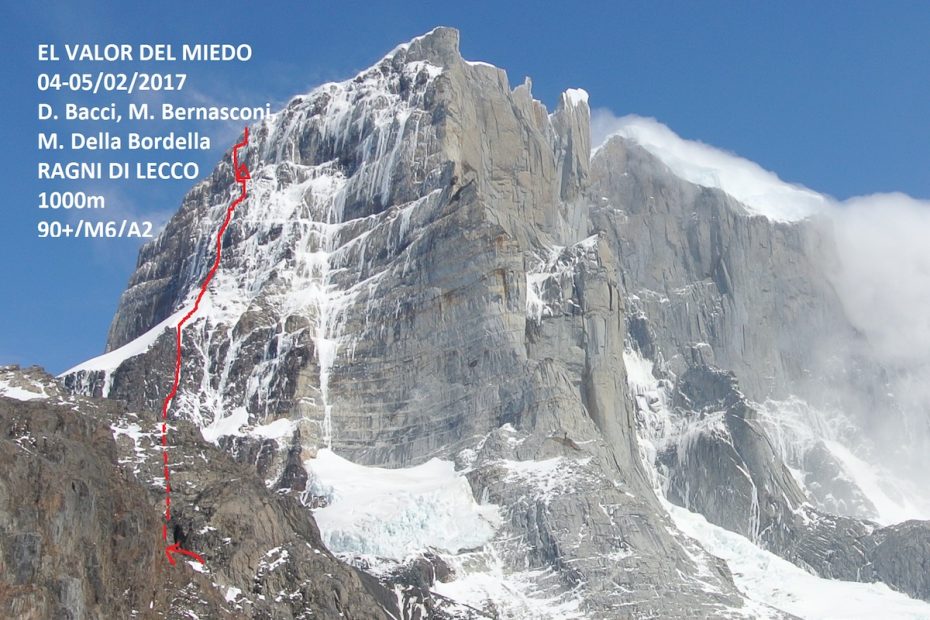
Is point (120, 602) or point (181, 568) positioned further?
point (181, 568)

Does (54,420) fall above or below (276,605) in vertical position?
above

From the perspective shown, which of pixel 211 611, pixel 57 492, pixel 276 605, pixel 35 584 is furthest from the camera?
pixel 276 605

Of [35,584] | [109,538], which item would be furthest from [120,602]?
[35,584]

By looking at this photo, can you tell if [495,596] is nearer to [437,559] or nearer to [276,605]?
[437,559]

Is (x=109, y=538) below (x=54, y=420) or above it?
below

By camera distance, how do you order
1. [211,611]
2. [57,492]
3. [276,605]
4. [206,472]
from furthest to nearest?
[206,472] → [276,605] → [211,611] → [57,492]

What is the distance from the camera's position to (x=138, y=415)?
175 m

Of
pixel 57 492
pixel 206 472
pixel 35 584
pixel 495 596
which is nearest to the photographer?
pixel 35 584

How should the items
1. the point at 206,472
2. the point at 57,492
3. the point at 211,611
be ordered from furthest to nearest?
the point at 206,472 → the point at 211,611 → the point at 57,492

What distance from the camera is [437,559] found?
199m

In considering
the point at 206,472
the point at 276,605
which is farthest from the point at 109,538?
the point at 206,472

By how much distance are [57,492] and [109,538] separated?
608 centimetres

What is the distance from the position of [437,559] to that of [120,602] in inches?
3204

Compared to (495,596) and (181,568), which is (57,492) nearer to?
(181,568)
